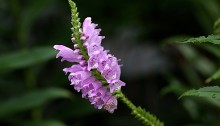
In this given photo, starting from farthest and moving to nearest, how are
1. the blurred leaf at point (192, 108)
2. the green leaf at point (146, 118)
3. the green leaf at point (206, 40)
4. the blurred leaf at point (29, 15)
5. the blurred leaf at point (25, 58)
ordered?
1. the blurred leaf at point (29, 15)
2. the blurred leaf at point (192, 108)
3. the blurred leaf at point (25, 58)
4. the green leaf at point (146, 118)
5. the green leaf at point (206, 40)

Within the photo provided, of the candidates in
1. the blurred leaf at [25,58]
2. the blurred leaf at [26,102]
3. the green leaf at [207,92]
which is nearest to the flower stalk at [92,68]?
the green leaf at [207,92]

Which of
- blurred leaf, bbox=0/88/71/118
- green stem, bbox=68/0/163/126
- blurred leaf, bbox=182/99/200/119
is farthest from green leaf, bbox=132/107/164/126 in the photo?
blurred leaf, bbox=182/99/200/119

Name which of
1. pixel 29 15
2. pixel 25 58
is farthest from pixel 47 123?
pixel 29 15

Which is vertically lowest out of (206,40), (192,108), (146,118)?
(146,118)

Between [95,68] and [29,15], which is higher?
[29,15]

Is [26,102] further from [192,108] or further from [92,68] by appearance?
[92,68]

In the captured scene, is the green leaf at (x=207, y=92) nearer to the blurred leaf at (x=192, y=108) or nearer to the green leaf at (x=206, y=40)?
the green leaf at (x=206, y=40)

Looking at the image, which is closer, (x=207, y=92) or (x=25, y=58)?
(x=207, y=92)
